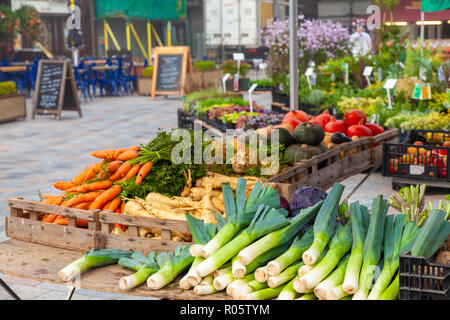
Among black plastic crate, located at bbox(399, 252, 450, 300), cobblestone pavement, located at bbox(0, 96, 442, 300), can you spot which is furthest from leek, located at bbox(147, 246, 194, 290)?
cobblestone pavement, located at bbox(0, 96, 442, 300)

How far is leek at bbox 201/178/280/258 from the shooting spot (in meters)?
2.22

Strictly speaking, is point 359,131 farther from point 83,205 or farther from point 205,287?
point 205,287

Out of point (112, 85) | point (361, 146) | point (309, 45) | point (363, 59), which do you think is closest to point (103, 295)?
point (361, 146)

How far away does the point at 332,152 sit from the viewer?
14.3 ft

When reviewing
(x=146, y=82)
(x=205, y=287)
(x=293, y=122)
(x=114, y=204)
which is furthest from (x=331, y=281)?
(x=146, y=82)

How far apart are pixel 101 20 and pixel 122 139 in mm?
18221

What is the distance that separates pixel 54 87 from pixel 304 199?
10.6 m

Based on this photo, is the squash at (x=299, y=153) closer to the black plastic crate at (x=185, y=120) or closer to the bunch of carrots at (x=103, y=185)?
the bunch of carrots at (x=103, y=185)

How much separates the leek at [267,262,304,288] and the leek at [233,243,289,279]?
3.6 inches

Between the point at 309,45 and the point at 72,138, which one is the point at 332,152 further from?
the point at 309,45

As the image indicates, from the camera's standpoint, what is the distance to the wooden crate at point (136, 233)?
2.51 m

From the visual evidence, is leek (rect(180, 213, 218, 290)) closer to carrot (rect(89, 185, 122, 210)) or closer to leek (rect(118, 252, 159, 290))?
leek (rect(118, 252, 159, 290))

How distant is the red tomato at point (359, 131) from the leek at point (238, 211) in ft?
9.32

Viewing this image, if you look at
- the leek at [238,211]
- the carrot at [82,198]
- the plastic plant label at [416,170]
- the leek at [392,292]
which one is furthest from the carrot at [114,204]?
the plastic plant label at [416,170]
